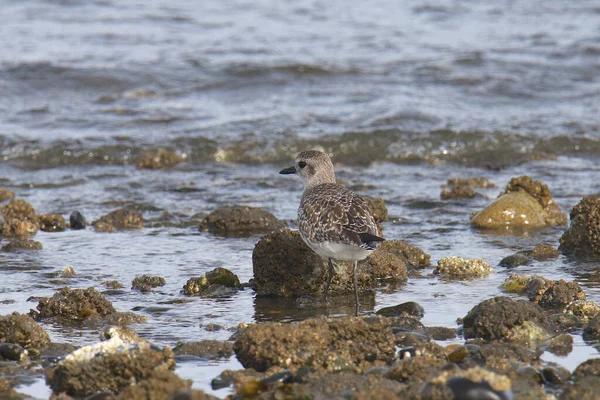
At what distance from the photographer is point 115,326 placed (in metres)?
7.04

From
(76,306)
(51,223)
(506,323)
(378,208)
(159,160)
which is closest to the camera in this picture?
(506,323)

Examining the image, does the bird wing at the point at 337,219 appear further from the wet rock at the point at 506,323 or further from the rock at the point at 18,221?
the rock at the point at 18,221

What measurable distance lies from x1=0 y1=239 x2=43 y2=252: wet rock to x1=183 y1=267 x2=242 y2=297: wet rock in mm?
2212

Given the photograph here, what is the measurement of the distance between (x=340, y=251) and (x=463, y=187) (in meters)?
4.83

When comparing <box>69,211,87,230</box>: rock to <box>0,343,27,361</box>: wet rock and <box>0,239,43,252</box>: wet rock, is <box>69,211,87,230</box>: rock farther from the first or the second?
<box>0,343,27,361</box>: wet rock

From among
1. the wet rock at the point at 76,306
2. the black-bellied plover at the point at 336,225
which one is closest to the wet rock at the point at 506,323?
the black-bellied plover at the point at 336,225

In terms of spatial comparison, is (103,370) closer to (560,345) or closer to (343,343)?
(343,343)

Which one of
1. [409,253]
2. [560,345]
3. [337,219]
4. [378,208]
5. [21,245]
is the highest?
[337,219]

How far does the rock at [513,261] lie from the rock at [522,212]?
1.37 metres

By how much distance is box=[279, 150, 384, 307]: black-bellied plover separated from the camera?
290 inches

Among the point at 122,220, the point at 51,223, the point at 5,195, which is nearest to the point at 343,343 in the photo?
the point at 122,220

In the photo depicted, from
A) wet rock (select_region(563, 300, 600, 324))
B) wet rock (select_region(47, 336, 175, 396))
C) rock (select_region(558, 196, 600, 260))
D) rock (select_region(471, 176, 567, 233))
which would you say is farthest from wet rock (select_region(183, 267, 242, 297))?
rock (select_region(471, 176, 567, 233))

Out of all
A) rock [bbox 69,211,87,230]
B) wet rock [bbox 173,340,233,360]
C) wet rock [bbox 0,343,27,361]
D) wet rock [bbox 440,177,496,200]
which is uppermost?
wet rock [bbox 440,177,496,200]

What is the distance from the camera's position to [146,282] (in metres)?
8.29
